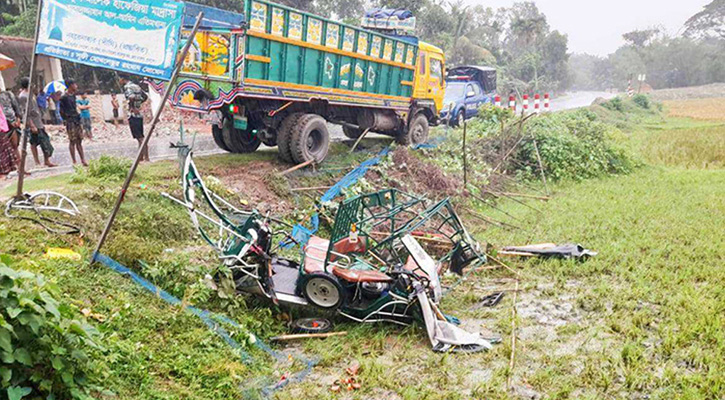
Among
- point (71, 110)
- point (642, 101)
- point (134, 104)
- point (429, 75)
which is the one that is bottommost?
point (71, 110)

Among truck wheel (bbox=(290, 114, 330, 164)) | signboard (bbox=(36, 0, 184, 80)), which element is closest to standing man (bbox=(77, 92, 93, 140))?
truck wheel (bbox=(290, 114, 330, 164))

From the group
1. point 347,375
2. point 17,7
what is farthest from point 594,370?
point 17,7

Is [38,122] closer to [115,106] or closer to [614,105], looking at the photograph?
[115,106]

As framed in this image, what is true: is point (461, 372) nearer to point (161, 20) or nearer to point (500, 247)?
point (500, 247)

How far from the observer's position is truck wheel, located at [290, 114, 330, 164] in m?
9.06

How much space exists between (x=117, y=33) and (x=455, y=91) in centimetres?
1454

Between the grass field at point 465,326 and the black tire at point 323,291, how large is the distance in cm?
31

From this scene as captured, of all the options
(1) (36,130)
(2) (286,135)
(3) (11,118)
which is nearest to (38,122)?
(1) (36,130)

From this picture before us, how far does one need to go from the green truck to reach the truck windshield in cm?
574

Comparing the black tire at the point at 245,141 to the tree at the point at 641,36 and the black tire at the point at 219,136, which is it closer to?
the black tire at the point at 219,136

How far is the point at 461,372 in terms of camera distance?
4395mm

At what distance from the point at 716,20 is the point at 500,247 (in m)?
85.4

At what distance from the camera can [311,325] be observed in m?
5.11

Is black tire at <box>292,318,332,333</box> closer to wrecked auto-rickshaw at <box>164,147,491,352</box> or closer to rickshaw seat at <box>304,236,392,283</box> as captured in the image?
wrecked auto-rickshaw at <box>164,147,491,352</box>
